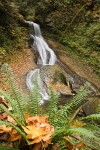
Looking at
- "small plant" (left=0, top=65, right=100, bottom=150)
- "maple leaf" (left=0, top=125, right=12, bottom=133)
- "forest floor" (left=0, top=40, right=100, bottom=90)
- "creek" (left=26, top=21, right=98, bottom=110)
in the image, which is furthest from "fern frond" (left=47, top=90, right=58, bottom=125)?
"forest floor" (left=0, top=40, right=100, bottom=90)

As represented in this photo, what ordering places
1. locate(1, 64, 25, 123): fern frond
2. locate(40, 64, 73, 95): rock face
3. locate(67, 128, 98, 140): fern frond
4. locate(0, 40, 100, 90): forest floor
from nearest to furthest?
locate(67, 128, 98, 140): fern frond, locate(1, 64, 25, 123): fern frond, locate(40, 64, 73, 95): rock face, locate(0, 40, 100, 90): forest floor

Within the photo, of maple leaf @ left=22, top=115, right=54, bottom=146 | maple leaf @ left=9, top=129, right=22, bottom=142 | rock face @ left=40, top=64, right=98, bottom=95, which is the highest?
maple leaf @ left=22, top=115, right=54, bottom=146

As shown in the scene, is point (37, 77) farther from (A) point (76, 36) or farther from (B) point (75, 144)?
(A) point (76, 36)

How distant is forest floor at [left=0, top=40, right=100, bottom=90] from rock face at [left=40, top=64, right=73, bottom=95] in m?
0.94

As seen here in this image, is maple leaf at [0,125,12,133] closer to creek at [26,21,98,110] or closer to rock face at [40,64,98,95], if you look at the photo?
creek at [26,21,98,110]

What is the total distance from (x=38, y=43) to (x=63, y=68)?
308 cm

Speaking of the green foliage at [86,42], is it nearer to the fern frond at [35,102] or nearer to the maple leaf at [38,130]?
the fern frond at [35,102]

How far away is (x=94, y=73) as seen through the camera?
14.9m

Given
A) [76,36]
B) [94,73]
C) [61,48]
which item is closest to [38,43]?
[61,48]

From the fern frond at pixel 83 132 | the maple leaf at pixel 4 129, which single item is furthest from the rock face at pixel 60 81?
the fern frond at pixel 83 132

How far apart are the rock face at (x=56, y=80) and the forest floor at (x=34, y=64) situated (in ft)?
3.10

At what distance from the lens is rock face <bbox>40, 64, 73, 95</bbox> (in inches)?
459

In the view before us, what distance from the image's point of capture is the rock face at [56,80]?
1167cm

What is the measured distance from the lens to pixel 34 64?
552 inches
